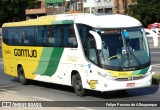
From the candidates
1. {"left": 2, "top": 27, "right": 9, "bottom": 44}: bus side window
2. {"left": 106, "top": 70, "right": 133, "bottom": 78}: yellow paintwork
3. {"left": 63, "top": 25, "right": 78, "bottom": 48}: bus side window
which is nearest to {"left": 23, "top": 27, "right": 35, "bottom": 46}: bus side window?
{"left": 2, "top": 27, "right": 9, "bottom": 44}: bus side window

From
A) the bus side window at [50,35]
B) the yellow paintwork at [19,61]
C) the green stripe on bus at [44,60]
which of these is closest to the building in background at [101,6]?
the yellow paintwork at [19,61]

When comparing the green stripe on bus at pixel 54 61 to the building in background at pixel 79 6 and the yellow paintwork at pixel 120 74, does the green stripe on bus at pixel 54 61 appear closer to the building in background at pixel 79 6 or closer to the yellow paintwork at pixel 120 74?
the yellow paintwork at pixel 120 74

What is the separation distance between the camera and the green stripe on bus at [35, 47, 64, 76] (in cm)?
1788

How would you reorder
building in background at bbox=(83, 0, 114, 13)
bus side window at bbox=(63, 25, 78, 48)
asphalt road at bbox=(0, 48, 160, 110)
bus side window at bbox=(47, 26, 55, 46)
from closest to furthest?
1. asphalt road at bbox=(0, 48, 160, 110)
2. bus side window at bbox=(63, 25, 78, 48)
3. bus side window at bbox=(47, 26, 55, 46)
4. building in background at bbox=(83, 0, 114, 13)

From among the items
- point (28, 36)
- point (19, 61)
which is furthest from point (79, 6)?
point (28, 36)

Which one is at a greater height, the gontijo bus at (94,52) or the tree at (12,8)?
the gontijo bus at (94,52)

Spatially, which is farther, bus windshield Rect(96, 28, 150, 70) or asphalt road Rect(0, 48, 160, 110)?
asphalt road Rect(0, 48, 160, 110)

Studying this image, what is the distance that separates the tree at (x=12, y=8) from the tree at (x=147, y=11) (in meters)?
39.0

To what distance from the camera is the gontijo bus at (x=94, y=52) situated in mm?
15070

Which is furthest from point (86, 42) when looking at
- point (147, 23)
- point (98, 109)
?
point (147, 23)

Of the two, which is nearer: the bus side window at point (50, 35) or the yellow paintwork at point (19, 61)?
the bus side window at point (50, 35)

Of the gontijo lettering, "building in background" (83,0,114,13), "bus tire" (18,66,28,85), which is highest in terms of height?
the gontijo lettering

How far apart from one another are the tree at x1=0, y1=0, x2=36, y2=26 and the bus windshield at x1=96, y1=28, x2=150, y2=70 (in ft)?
319

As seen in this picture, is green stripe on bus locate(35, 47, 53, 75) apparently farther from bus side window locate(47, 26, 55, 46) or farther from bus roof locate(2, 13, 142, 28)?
bus roof locate(2, 13, 142, 28)
